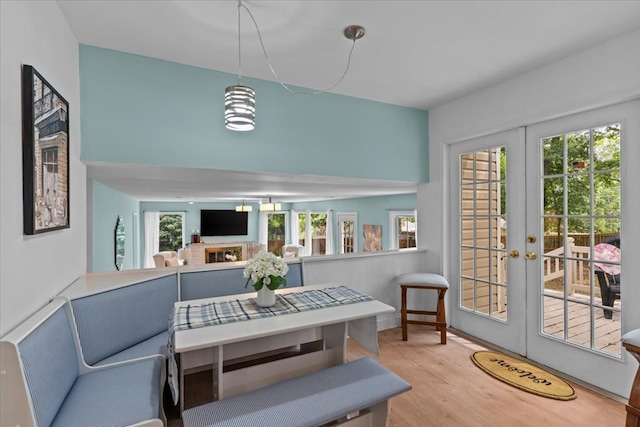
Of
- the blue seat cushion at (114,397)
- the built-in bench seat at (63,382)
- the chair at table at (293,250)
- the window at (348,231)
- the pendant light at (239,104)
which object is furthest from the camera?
the chair at table at (293,250)

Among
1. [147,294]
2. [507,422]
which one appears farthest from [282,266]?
[507,422]

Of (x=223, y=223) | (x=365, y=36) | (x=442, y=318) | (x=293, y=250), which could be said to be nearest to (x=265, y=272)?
(x=365, y=36)

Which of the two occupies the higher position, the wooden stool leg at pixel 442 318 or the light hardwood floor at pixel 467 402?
the wooden stool leg at pixel 442 318

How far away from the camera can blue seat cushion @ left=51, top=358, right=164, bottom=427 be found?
133 cm

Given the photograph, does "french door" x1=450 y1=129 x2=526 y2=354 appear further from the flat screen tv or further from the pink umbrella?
the flat screen tv

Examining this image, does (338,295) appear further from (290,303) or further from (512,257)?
(512,257)

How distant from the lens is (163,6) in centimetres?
180

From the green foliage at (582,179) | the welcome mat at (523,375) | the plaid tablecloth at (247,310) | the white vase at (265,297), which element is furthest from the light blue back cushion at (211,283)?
the green foliage at (582,179)

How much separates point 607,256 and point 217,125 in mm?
3126

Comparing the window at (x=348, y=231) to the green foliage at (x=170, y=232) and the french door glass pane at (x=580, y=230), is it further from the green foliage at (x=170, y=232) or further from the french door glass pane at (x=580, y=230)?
the french door glass pane at (x=580, y=230)

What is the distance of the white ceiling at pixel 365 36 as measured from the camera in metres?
1.82

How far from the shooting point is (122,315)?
6.66 feet

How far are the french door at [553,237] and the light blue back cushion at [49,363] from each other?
3274 millimetres

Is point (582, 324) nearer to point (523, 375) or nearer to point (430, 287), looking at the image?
point (523, 375)
